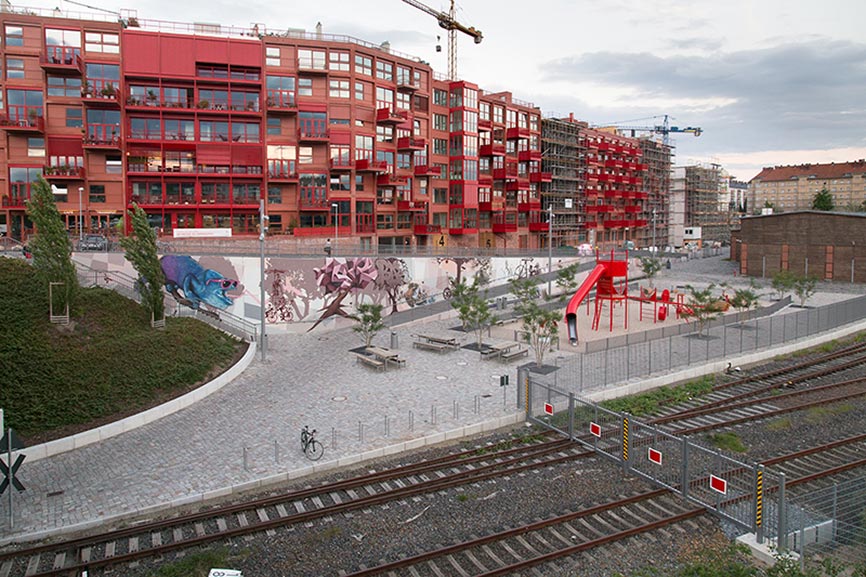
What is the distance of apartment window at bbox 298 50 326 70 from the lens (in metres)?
53.2

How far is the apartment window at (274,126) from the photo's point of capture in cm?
5259

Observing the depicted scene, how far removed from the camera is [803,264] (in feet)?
204

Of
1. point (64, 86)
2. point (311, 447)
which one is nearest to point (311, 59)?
point (64, 86)

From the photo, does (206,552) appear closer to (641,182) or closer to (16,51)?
(16,51)

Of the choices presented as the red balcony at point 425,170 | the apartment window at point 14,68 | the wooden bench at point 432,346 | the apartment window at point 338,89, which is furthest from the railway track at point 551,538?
the apartment window at point 14,68

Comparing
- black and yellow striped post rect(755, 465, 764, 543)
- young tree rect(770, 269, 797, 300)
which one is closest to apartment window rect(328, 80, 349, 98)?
young tree rect(770, 269, 797, 300)

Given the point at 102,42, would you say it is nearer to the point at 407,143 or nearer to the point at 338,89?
the point at 338,89

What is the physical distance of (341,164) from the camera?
54.2m

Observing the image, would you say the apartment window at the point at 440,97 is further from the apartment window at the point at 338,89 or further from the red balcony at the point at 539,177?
the red balcony at the point at 539,177

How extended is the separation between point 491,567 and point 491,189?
63012mm

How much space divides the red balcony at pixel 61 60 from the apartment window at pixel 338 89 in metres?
18.4

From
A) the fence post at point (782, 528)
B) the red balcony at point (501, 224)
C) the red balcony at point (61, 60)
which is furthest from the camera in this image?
the red balcony at point (501, 224)

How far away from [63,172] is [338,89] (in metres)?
21.8

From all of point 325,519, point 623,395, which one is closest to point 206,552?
point 325,519
